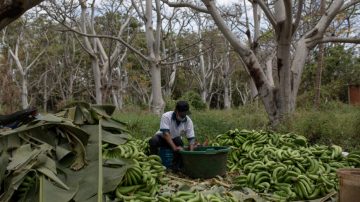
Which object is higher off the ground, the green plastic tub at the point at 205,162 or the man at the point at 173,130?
the man at the point at 173,130

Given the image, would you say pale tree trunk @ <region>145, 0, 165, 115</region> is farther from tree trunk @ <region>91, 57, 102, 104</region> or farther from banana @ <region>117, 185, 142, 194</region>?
banana @ <region>117, 185, 142, 194</region>

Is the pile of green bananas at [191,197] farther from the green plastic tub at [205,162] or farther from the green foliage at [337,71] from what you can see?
the green foliage at [337,71]

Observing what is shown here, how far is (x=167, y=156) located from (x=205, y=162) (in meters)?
0.93

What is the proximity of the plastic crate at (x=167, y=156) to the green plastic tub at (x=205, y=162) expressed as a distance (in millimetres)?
494

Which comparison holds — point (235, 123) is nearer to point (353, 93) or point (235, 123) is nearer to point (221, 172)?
point (221, 172)

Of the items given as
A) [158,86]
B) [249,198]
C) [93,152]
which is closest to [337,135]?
[249,198]

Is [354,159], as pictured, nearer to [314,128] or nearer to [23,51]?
[314,128]

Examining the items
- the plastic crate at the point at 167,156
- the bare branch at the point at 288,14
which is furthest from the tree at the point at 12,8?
the bare branch at the point at 288,14

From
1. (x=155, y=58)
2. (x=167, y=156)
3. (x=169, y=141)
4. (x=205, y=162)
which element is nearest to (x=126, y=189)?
(x=205, y=162)

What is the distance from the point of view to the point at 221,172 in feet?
23.5

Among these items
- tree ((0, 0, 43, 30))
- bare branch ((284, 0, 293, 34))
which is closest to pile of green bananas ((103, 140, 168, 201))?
tree ((0, 0, 43, 30))

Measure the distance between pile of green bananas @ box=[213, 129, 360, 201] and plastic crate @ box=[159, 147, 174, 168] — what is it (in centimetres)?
108

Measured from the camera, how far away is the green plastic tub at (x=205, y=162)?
6953 millimetres

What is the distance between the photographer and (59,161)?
16.4ft
